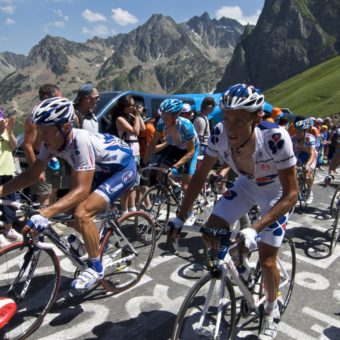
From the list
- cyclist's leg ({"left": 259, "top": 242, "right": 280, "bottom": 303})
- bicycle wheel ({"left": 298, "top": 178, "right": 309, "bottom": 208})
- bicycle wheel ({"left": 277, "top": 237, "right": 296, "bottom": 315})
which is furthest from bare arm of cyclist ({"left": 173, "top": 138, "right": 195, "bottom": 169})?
bicycle wheel ({"left": 298, "top": 178, "right": 309, "bottom": 208})

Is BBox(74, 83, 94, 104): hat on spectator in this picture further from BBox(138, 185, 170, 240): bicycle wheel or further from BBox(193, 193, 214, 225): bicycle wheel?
BBox(193, 193, 214, 225): bicycle wheel

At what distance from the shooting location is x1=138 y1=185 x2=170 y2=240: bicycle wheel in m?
6.88

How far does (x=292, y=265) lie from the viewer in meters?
4.76

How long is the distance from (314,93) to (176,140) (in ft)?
384

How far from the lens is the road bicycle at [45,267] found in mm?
3906

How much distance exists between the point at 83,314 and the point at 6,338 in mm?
933

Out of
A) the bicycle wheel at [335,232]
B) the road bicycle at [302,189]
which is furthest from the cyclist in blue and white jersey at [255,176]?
the road bicycle at [302,189]

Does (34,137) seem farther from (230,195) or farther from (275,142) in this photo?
(275,142)

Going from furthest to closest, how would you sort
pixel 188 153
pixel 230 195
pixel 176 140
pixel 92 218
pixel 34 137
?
pixel 176 140 → pixel 188 153 → pixel 34 137 → pixel 92 218 → pixel 230 195

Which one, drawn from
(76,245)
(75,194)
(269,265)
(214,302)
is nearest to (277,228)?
(269,265)

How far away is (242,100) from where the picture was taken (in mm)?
3293

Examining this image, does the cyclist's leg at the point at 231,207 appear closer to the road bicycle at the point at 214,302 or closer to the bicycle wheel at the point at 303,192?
the road bicycle at the point at 214,302

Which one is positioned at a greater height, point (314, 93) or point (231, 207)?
point (314, 93)

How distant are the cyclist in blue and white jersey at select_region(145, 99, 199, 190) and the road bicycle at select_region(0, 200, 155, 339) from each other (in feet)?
5.42
